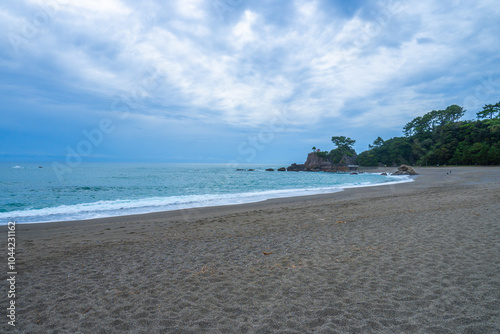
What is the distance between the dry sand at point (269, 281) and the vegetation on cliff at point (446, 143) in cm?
7548

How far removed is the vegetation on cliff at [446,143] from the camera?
203 feet

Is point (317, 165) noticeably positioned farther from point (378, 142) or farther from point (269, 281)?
point (269, 281)

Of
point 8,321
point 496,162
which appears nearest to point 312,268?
point 8,321

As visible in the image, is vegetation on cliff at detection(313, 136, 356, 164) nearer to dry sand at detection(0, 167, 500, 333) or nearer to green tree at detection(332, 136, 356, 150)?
green tree at detection(332, 136, 356, 150)

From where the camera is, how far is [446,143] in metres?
73.8

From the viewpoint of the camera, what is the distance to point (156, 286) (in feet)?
14.6

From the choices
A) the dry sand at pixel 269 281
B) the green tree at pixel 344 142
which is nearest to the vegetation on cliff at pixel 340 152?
the green tree at pixel 344 142

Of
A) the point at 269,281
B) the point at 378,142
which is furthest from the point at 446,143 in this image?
the point at 269,281

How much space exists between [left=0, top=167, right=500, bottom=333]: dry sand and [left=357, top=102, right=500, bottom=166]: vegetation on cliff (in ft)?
248

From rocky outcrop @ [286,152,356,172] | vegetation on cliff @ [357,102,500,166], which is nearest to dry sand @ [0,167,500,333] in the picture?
vegetation on cliff @ [357,102,500,166]

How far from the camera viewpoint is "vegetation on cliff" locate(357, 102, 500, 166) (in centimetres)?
6178

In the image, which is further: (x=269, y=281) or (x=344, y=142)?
(x=344, y=142)

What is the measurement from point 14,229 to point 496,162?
3424 inches

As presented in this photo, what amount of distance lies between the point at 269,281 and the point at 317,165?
329ft
